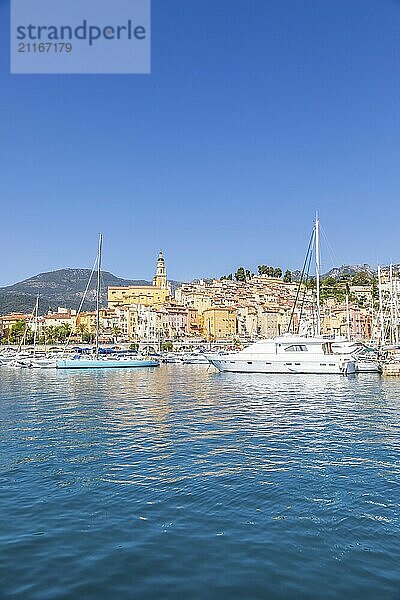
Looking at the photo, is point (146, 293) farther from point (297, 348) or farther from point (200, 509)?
point (200, 509)

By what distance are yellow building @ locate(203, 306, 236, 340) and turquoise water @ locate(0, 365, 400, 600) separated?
3962 inches

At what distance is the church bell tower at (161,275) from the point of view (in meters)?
139

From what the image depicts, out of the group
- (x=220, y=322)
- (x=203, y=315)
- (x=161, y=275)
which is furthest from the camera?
(x=161, y=275)

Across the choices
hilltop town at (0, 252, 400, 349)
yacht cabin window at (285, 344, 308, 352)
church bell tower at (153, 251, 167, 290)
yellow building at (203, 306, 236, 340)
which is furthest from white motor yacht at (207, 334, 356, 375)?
church bell tower at (153, 251, 167, 290)

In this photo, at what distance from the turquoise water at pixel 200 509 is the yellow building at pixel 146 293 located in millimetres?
117885

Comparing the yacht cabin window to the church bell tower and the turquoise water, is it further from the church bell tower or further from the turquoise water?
the church bell tower

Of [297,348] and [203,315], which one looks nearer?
[297,348]

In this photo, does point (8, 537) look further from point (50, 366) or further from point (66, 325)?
point (66, 325)

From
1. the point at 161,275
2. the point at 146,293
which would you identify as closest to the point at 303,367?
the point at 146,293

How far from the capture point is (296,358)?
127ft

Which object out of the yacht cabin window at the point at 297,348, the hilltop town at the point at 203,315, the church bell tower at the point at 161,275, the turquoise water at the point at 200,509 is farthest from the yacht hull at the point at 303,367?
the church bell tower at the point at 161,275

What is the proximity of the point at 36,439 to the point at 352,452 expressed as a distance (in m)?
7.88

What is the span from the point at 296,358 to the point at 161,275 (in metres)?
104

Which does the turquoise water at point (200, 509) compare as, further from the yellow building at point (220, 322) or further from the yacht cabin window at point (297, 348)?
the yellow building at point (220, 322)
